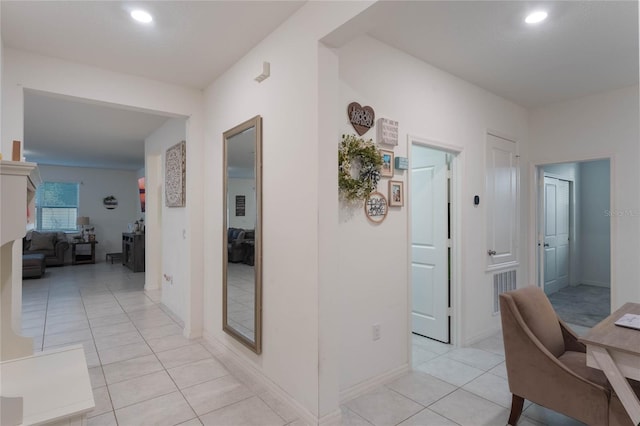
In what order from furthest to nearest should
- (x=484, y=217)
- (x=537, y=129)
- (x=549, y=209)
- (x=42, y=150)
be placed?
(x=42, y=150), (x=549, y=209), (x=537, y=129), (x=484, y=217)

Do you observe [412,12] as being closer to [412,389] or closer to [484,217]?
[484,217]

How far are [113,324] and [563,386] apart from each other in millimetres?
4501

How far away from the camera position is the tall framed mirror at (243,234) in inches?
105

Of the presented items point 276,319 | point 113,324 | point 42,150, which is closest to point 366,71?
point 276,319

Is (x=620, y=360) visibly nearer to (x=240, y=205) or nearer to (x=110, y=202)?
(x=240, y=205)

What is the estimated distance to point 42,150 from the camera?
6.96m

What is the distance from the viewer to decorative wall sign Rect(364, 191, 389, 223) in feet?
8.50

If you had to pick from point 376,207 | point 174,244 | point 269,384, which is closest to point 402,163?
point 376,207

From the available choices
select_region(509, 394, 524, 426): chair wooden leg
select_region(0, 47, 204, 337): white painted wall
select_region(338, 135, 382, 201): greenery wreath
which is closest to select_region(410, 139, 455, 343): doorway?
select_region(338, 135, 382, 201): greenery wreath

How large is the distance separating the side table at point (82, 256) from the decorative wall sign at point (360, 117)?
904cm

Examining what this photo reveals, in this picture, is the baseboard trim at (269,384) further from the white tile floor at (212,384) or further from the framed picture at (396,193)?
the framed picture at (396,193)

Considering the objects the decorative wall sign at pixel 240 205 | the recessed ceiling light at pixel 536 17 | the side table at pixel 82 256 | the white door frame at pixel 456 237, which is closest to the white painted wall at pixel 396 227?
the white door frame at pixel 456 237

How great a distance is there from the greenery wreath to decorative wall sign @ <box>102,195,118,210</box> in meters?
9.54

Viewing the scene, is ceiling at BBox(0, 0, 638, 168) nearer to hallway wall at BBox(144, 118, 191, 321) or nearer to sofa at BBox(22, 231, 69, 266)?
hallway wall at BBox(144, 118, 191, 321)
